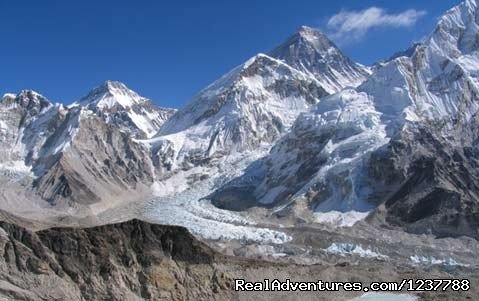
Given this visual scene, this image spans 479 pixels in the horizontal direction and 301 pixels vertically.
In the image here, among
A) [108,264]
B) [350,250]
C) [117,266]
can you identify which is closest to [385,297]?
[117,266]

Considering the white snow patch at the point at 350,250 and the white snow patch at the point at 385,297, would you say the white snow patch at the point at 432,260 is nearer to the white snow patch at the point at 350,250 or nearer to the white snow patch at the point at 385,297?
the white snow patch at the point at 350,250

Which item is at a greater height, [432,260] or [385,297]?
[432,260]

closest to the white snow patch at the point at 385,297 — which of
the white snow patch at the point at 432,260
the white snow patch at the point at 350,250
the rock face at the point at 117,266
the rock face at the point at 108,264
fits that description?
the rock face at the point at 117,266

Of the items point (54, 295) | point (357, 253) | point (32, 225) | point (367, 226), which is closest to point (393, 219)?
point (367, 226)

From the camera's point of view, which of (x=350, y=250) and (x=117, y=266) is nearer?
(x=117, y=266)

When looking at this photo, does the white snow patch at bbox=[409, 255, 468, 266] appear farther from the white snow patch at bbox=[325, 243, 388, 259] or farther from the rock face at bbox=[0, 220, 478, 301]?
the rock face at bbox=[0, 220, 478, 301]

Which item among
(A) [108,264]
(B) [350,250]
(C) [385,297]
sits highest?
(B) [350,250]

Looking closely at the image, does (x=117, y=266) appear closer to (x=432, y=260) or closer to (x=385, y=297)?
(x=385, y=297)

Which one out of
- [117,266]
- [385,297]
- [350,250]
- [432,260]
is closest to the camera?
[117,266]

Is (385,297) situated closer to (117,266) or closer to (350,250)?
(117,266)

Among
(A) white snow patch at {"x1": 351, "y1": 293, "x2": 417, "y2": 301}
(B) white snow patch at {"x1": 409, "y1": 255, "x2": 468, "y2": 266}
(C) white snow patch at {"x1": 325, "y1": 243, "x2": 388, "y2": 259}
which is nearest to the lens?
(A) white snow patch at {"x1": 351, "y1": 293, "x2": 417, "y2": 301}

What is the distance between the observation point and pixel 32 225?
138 meters

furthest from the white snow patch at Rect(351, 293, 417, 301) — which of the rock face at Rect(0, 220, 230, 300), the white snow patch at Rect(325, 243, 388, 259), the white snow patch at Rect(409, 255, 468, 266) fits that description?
the white snow patch at Rect(325, 243, 388, 259)

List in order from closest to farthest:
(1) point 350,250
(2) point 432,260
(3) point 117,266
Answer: (3) point 117,266
(2) point 432,260
(1) point 350,250
